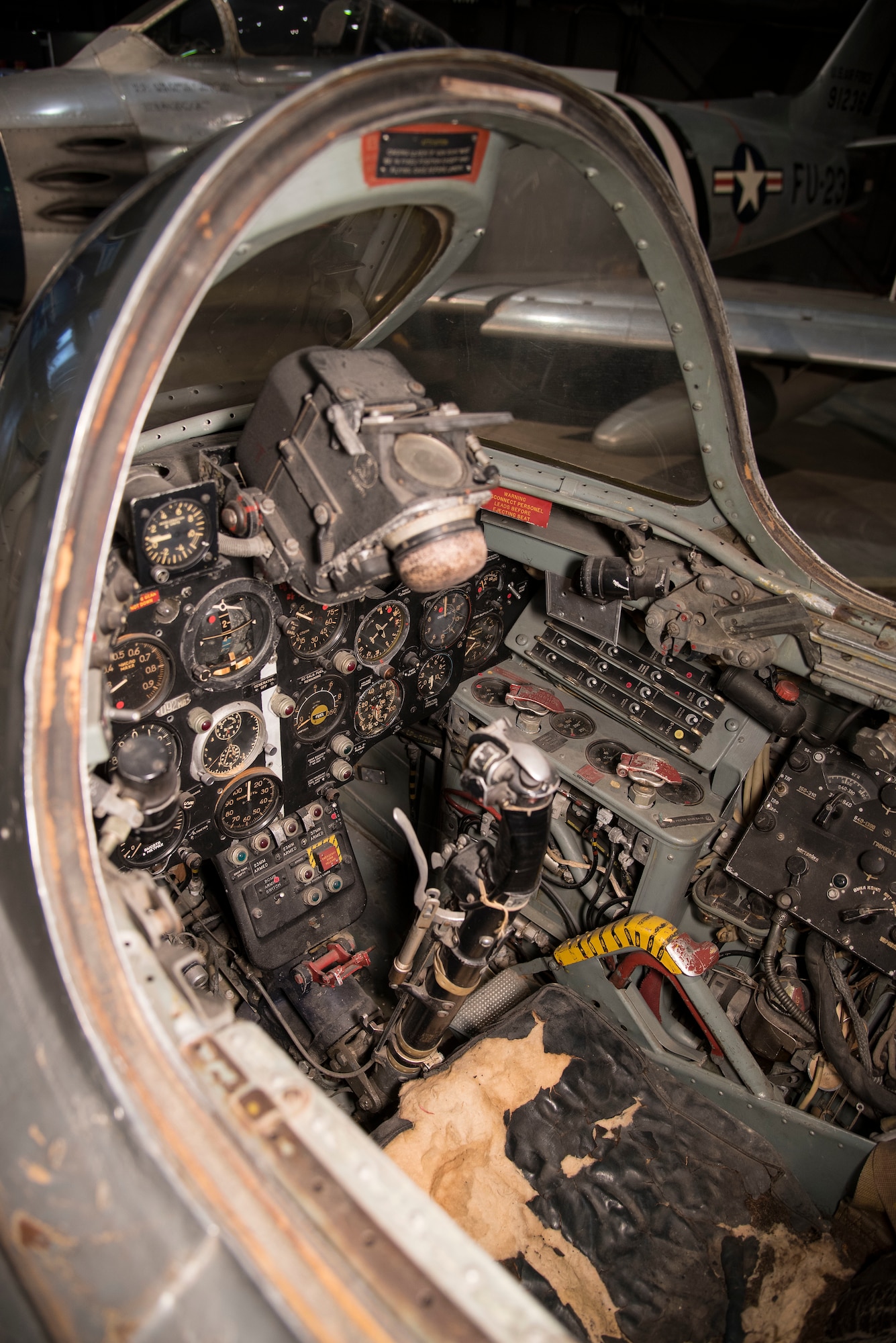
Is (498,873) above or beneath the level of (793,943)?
above

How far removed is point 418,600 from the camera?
9.67 ft

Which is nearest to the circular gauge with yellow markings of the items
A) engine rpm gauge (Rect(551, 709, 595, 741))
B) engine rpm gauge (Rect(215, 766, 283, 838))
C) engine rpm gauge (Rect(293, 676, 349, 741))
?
engine rpm gauge (Rect(293, 676, 349, 741))

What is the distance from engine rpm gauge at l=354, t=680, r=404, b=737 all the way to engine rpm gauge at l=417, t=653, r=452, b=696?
0.11 metres

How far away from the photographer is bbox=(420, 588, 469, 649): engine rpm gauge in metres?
3.04

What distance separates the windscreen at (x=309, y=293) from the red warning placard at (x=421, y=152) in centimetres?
30

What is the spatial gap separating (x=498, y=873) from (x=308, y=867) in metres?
1.30

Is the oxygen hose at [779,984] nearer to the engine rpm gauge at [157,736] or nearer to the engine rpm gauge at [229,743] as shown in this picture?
the engine rpm gauge at [229,743]

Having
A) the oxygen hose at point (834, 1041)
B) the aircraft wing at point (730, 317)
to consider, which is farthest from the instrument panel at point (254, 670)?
the oxygen hose at point (834, 1041)

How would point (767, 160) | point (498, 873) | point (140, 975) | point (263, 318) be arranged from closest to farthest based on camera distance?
1. point (140, 975)
2. point (498, 873)
3. point (263, 318)
4. point (767, 160)

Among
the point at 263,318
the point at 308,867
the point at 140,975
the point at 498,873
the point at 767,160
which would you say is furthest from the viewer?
the point at 767,160

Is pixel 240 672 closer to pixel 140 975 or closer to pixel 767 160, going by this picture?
pixel 140 975

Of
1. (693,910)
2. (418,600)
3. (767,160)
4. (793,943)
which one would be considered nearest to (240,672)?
(418,600)

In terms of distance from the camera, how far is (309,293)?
7.57ft

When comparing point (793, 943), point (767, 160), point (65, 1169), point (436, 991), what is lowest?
point (793, 943)
